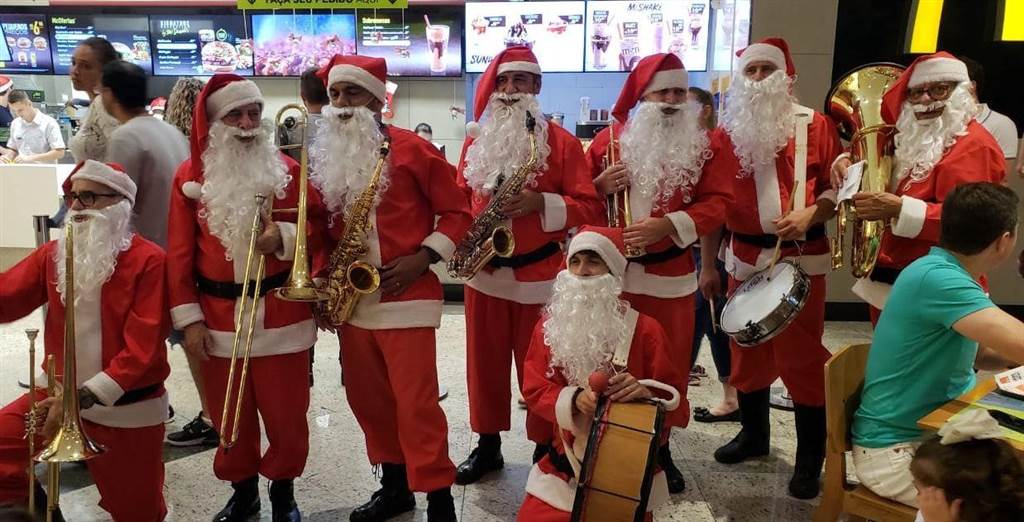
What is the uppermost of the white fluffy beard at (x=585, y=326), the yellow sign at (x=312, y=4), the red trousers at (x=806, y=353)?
the yellow sign at (x=312, y=4)

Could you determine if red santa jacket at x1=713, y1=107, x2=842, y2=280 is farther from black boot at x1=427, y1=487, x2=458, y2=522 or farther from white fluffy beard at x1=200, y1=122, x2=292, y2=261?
white fluffy beard at x1=200, y1=122, x2=292, y2=261

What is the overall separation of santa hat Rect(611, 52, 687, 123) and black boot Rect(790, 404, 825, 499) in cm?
143

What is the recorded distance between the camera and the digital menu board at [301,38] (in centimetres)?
777

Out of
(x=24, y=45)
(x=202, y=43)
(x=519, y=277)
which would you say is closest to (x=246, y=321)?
(x=519, y=277)

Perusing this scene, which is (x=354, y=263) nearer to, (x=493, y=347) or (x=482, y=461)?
(x=493, y=347)

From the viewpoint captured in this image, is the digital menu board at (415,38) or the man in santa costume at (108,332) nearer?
the man in santa costume at (108,332)

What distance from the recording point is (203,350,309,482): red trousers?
2.56 meters

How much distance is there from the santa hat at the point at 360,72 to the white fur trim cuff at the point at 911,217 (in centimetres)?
190

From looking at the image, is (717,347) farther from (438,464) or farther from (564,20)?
(564,20)

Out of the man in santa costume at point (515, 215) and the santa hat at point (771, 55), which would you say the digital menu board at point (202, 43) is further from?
the santa hat at point (771, 55)

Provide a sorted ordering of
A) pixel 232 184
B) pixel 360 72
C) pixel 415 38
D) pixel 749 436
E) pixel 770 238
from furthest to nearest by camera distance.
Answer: pixel 415 38, pixel 749 436, pixel 770 238, pixel 360 72, pixel 232 184

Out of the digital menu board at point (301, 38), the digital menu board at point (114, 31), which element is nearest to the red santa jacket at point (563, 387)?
the digital menu board at point (301, 38)

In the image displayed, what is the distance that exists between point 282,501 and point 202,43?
22.1 ft

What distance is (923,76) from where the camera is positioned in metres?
2.67
